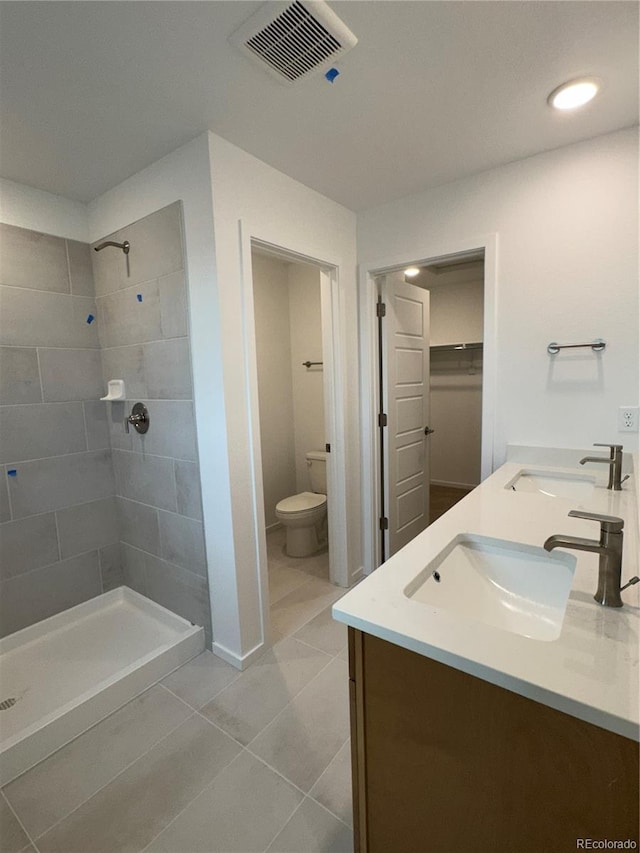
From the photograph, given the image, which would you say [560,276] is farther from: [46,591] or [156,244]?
[46,591]

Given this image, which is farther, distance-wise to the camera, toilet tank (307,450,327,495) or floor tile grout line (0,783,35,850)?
toilet tank (307,450,327,495)

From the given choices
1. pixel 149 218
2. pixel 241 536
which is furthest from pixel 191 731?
pixel 149 218

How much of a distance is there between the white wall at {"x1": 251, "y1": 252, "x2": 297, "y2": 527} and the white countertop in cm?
260

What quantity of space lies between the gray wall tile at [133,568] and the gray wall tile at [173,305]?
4.53ft

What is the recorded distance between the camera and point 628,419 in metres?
1.85

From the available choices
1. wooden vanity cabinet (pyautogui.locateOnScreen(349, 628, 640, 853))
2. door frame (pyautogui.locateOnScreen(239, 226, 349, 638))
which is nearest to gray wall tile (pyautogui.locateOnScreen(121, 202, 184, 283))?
door frame (pyautogui.locateOnScreen(239, 226, 349, 638))

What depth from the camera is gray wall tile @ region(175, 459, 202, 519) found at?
6.48ft

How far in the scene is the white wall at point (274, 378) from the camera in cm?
357

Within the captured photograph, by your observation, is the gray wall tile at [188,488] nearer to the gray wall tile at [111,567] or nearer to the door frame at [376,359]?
the gray wall tile at [111,567]

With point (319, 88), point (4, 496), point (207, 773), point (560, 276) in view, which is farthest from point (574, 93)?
point (4, 496)

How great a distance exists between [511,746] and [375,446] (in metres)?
2.00

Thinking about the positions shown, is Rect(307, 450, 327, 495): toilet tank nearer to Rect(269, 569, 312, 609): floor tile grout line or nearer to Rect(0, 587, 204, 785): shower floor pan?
Rect(269, 569, 312, 609): floor tile grout line

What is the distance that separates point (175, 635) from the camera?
2.15m

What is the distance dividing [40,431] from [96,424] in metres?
0.30
